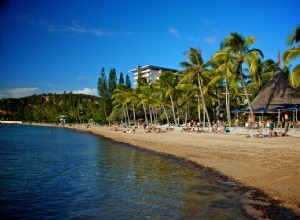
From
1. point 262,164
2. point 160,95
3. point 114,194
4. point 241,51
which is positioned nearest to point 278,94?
point 241,51

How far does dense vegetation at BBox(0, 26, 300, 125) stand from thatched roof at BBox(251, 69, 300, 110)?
160cm

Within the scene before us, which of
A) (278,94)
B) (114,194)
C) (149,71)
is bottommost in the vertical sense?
(114,194)

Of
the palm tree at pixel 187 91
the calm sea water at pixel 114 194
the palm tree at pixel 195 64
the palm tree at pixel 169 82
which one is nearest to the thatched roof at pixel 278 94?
the palm tree at pixel 195 64

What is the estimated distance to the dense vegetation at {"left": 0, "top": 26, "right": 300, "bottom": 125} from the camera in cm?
2688

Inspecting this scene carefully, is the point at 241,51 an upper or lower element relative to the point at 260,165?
upper

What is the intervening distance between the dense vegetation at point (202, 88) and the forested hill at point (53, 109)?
80cm

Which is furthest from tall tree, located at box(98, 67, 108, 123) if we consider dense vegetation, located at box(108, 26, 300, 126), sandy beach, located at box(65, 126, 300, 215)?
sandy beach, located at box(65, 126, 300, 215)

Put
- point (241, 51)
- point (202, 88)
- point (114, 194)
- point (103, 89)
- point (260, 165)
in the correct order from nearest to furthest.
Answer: point (114, 194) < point (260, 165) < point (241, 51) < point (202, 88) < point (103, 89)

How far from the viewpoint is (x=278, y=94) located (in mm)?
29000

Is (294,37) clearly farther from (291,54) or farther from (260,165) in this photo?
(260,165)

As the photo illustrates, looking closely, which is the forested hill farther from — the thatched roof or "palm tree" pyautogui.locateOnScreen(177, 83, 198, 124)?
the thatched roof

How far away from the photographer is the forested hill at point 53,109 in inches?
3983

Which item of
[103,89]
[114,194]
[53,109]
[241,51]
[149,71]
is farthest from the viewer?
[53,109]

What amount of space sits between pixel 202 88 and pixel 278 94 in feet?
35.7
